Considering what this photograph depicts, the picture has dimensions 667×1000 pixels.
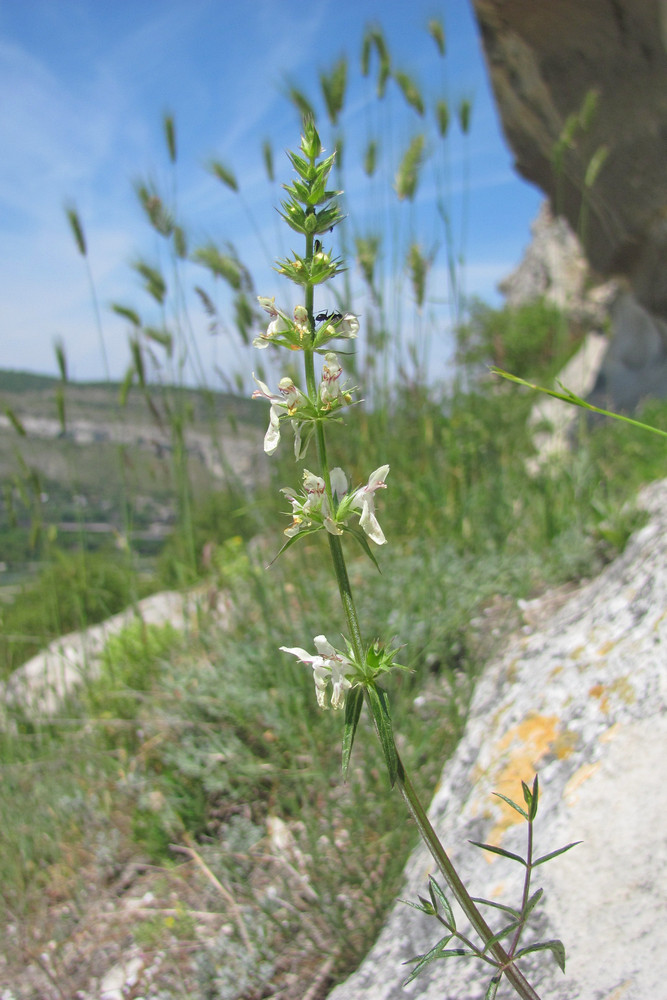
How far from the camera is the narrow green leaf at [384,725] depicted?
33.7 inches

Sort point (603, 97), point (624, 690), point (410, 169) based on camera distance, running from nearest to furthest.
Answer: point (624, 690) → point (410, 169) → point (603, 97)

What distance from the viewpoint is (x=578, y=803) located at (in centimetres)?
143

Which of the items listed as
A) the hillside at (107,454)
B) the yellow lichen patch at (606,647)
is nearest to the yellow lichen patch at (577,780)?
the yellow lichen patch at (606,647)

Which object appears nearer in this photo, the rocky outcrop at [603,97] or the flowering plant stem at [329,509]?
the flowering plant stem at [329,509]

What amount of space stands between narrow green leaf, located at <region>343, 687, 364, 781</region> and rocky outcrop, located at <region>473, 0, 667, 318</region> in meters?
4.11

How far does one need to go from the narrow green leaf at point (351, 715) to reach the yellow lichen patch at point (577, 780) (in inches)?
30.5

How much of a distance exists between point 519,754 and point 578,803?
0.75ft

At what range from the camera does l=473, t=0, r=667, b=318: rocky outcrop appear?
4566 millimetres

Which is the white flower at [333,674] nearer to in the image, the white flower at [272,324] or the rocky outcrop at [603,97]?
the white flower at [272,324]

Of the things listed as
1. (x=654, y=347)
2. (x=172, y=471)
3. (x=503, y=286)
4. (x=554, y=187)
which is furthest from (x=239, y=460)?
(x=503, y=286)

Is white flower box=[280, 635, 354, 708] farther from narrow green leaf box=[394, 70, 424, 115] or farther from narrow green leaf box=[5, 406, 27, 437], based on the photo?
narrow green leaf box=[394, 70, 424, 115]

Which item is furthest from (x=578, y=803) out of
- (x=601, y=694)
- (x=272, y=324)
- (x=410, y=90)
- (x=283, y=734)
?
(x=410, y=90)

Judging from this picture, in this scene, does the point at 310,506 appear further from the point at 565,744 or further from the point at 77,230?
the point at 77,230

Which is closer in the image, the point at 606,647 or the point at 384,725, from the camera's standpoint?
the point at 384,725
